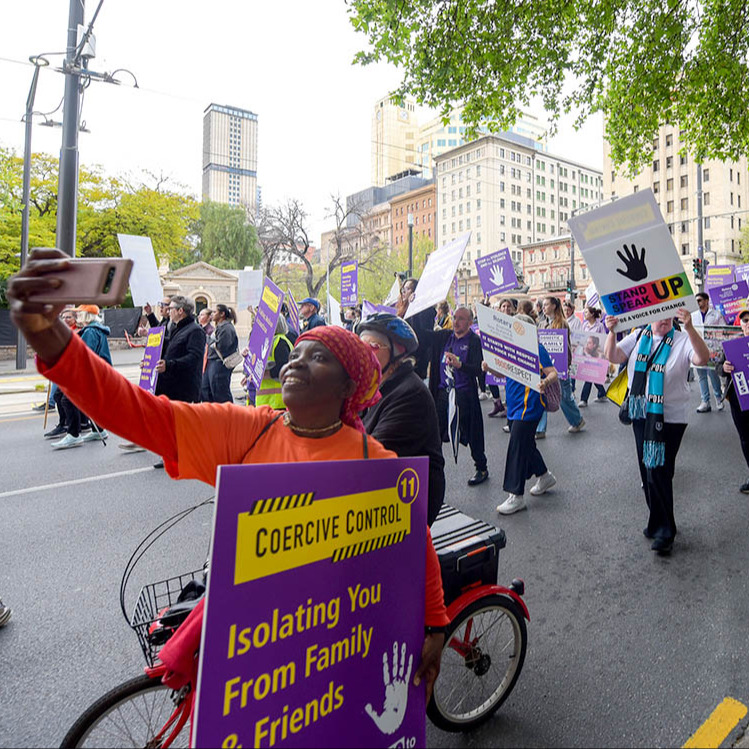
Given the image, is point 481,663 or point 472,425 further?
point 472,425

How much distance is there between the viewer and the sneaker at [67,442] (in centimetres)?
778

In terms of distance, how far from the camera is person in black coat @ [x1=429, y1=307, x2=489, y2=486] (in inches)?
236

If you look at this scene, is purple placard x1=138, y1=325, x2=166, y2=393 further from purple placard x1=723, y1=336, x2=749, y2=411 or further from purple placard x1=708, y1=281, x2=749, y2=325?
purple placard x1=708, y1=281, x2=749, y2=325

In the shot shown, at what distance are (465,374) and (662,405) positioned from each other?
2392 mm

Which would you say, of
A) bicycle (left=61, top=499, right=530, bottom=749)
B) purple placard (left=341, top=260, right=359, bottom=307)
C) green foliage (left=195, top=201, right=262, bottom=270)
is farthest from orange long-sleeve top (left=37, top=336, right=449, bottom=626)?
green foliage (left=195, top=201, right=262, bottom=270)

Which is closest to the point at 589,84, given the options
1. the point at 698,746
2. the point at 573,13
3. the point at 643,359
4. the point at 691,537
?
the point at 573,13

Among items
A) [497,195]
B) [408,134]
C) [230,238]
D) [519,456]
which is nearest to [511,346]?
[519,456]

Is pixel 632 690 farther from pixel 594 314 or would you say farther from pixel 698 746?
pixel 594 314

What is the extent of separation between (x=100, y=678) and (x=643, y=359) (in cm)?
412

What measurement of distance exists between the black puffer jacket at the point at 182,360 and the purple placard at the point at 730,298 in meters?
9.03

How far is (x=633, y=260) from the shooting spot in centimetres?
388

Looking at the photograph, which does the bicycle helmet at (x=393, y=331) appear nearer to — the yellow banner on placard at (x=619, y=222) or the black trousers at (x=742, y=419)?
the yellow banner on placard at (x=619, y=222)

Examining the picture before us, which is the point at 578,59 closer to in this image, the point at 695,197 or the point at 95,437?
the point at 95,437

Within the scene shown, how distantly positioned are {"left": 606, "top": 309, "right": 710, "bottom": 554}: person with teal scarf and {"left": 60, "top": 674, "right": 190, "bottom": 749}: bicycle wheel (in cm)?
354
